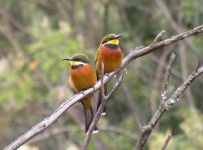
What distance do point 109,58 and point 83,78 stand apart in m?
0.15

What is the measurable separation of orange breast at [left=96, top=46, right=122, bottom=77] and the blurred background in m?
1.93

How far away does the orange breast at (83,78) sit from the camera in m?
2.49

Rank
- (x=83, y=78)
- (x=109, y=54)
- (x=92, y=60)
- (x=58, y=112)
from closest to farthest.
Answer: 1. (x=58, y=112)
2. (x=83, y=78)
3. (x=109, y=54)
4. (x=92, y=60)

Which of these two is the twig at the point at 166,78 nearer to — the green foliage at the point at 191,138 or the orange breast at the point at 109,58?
the orange breast at the point at 109,58

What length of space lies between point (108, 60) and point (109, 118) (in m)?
6.39

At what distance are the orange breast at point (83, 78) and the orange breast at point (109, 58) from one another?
0.17 ft

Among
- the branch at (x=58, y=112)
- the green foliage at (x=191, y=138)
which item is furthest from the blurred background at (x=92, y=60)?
the branch at (x=58, y=112)

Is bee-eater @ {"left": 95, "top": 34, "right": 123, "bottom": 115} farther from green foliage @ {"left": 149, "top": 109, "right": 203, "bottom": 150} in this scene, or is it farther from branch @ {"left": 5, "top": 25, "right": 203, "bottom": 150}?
green foliage @ {"left": 149, "top": 109, "right": 203, "bottom": 150}

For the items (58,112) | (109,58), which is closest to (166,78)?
(58,112)

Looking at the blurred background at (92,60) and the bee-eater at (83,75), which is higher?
the bee-eater at (83,75)

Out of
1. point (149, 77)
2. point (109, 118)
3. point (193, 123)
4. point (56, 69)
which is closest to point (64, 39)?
point (56, 69)

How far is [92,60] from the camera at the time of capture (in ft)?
22.6

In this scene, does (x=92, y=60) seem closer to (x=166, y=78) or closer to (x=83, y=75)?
(x=83, y=75)

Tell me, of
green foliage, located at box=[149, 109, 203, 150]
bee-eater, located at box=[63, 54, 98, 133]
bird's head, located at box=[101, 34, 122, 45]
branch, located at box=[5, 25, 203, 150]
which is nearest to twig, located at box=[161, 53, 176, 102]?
branch, located at box=[5, 25, 203, 150]
